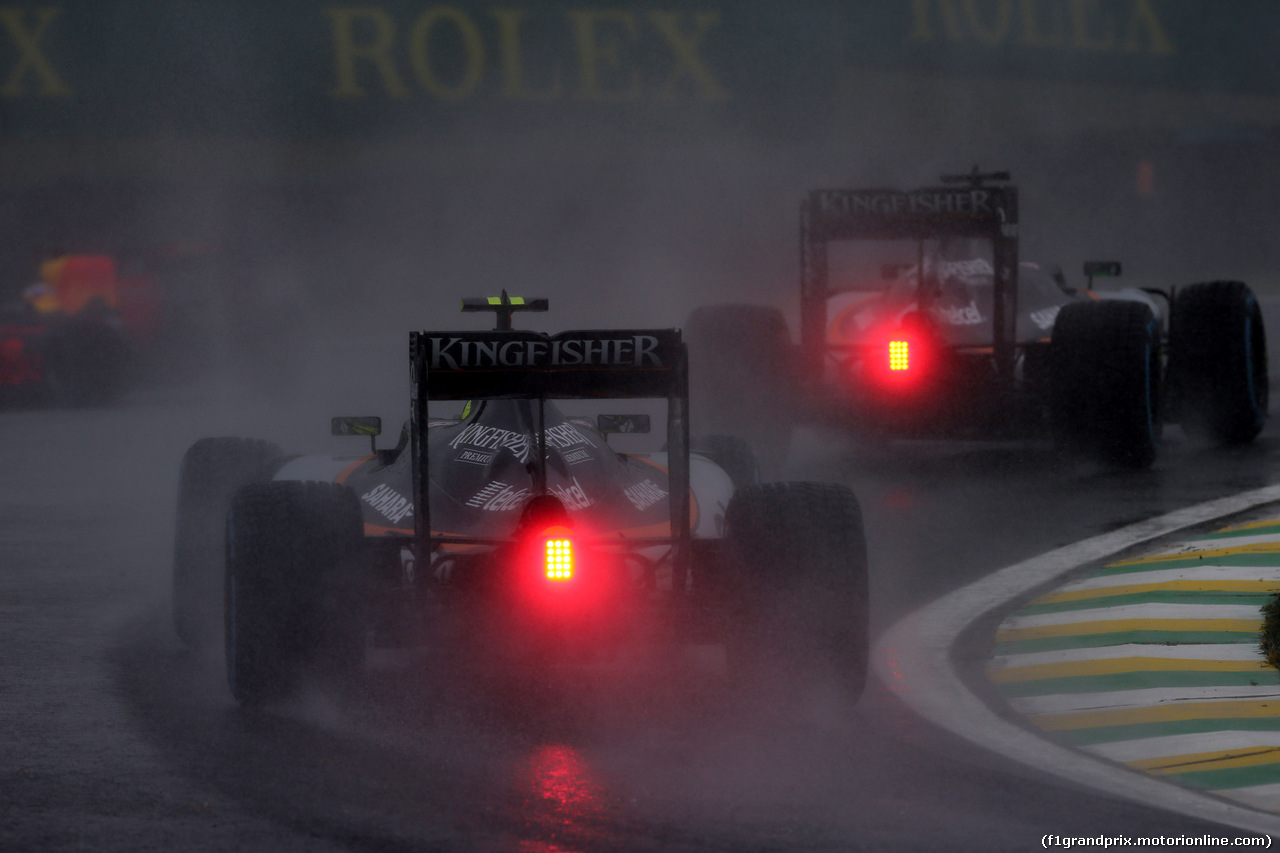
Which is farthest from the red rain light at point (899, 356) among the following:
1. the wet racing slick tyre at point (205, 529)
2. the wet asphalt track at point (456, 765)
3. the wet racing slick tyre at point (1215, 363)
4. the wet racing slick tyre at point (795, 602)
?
the wet racing slick tyre at point (795, 602)

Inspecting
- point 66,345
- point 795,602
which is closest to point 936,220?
point 795,602

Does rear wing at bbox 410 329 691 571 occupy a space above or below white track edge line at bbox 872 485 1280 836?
above

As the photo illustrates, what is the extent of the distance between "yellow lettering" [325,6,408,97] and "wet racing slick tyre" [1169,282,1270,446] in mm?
15291

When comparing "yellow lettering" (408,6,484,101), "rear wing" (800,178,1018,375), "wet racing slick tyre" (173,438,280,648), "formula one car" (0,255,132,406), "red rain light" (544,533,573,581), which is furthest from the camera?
"yellow lettering" (408,6,484,101)

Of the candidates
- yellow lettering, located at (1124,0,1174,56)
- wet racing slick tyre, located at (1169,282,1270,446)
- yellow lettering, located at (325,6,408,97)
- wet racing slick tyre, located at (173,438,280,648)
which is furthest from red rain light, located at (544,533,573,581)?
yellow lettering, located at (1124,0,1174,56)

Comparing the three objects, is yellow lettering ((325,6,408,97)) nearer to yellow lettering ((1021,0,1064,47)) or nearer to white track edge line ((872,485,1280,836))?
yellow lettering ((1021,0,1064,47))

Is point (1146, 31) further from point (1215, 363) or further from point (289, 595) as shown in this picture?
point (289, 595)

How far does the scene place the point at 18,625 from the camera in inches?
303

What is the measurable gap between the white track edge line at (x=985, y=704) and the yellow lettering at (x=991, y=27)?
16.7 metres

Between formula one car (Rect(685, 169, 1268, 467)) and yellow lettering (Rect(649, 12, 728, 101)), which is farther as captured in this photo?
yellow lettering (Rect(649, 12, 728, 101))

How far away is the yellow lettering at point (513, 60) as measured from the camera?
997 inches

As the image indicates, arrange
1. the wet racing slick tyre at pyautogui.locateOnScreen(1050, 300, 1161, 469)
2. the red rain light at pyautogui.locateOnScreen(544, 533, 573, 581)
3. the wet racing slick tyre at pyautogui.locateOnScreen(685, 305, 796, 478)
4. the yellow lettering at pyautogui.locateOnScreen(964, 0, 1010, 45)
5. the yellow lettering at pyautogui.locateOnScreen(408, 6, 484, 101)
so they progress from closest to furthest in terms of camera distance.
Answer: the red rain light at pyautogui.locateOnScreen(544, 533, 573, 581), the wet racing slick tyre at pyautogui.locateOnScreen(1050, 300, 1161, 469), the wet racing slick tyre at pyautogui.locateOnScreen(685, 305, 796, 478), the yellow lettering at pyautogui.locateOnScreen(408, 6, 484, 101), the yellow lettering at pyautogui.locateOnScreen(964, 0, 1010, 45)

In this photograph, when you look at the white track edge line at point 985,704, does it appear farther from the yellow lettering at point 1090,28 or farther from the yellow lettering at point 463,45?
the yellow lettering at point 1090,28

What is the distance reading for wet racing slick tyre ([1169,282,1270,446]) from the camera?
40.8ft
